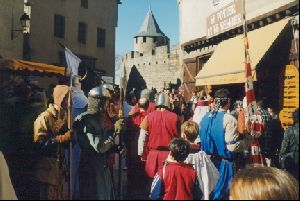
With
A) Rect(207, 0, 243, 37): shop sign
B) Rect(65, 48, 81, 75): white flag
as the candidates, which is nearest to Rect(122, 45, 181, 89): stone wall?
Rect(207, 0, 243, 37): shop sign

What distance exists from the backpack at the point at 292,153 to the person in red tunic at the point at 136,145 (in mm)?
2913

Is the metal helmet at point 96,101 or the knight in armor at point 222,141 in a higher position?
the metal helmet at point 96,101

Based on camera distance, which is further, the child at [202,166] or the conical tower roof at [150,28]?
the conical tower roof at [150,28]

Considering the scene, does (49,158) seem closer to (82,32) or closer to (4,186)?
(4,186)

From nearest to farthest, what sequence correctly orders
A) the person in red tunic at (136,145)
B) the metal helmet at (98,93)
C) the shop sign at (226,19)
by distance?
the metal helmet at (98,93)
the person in red tunic at (136,145)
the shop sign at (226,19)

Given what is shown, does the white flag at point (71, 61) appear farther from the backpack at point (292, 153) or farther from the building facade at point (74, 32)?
the building facade at point (74, 32)

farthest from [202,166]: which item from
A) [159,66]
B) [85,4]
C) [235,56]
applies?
[159,66]

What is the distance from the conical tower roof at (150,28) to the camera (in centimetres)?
5672

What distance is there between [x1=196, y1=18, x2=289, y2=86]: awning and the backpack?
2853 mm

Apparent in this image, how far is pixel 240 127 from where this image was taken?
5.86 meters

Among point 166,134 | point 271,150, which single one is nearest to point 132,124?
point 166,134

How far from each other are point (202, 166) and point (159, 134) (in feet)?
3.17

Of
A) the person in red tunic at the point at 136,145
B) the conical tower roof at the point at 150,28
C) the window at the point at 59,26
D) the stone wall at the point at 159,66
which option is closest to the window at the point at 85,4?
the window at the point at 59,26

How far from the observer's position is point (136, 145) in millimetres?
7383
